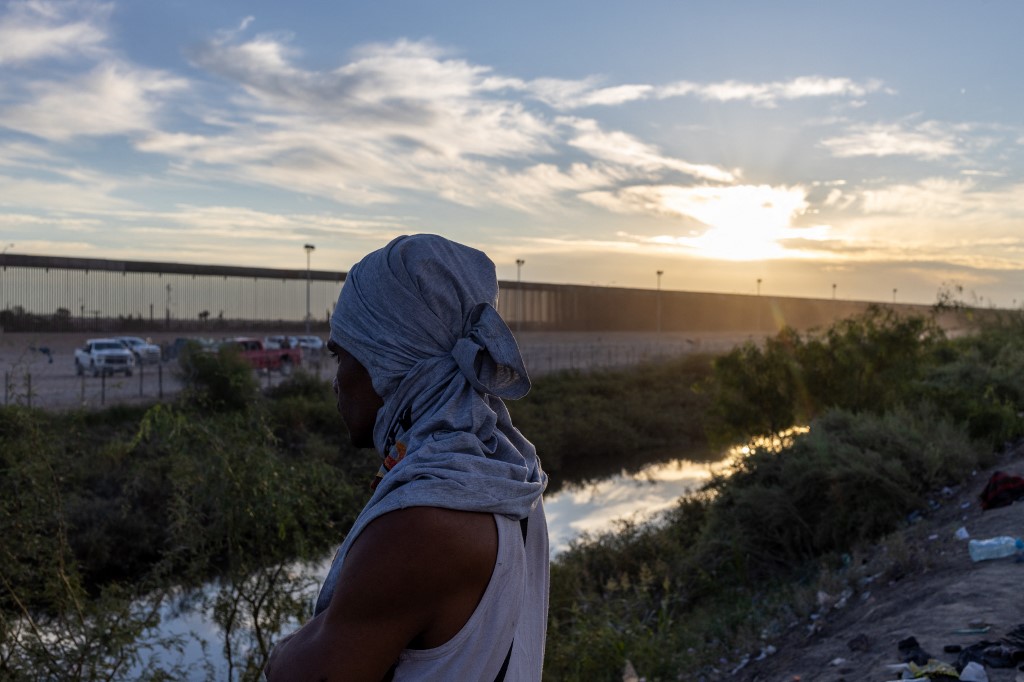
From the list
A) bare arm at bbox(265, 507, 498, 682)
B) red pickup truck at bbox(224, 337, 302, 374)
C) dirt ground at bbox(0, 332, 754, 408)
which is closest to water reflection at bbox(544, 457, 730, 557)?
dirt ground at bbox(0, 332, 754, 408)

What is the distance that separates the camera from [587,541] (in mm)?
13859

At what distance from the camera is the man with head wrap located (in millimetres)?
1431

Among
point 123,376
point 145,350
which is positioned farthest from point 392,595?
point 145,350

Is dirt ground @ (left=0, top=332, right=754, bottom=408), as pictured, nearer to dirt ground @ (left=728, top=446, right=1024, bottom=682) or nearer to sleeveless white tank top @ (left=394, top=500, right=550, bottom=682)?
sleeveless white tank top @ (left=394, top=500, right=550, bottom=682)

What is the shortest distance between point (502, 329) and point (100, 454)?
17463 mm

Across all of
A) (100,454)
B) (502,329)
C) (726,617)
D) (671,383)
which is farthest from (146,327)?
(502,329)

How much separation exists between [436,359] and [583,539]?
41.2ft

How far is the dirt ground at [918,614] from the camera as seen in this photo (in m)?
5.23

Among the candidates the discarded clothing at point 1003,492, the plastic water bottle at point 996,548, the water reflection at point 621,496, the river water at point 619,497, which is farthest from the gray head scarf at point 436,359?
the river water at point 619,497

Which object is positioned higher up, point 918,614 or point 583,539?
point 918,614

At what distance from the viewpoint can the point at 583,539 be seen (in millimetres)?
13797

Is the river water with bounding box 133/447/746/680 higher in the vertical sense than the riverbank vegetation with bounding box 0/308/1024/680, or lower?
lower

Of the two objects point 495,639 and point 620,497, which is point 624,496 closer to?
point 620,497

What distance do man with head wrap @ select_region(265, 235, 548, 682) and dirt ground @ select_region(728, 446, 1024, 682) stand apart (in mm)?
3913
